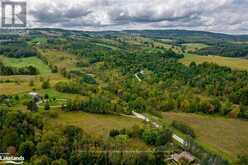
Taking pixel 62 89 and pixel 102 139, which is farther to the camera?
pixel 62 89

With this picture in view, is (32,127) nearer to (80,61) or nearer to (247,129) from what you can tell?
(247,129)

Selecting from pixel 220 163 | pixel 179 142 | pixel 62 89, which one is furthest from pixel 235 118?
pixel 62 89

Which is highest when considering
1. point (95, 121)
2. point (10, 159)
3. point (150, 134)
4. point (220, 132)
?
point (150, 134)

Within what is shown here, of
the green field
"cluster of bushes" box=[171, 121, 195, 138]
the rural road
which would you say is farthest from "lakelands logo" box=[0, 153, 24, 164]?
the green field

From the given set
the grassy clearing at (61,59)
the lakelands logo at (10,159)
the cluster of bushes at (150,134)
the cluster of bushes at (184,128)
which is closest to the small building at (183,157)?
the cluster of bushes at (150,134)

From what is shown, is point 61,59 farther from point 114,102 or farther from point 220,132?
point 220,132

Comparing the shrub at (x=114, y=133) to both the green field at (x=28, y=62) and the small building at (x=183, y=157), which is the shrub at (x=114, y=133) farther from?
the green field at (x=28, y=62)

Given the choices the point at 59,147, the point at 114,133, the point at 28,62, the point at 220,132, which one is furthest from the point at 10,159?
the point at 28,62
